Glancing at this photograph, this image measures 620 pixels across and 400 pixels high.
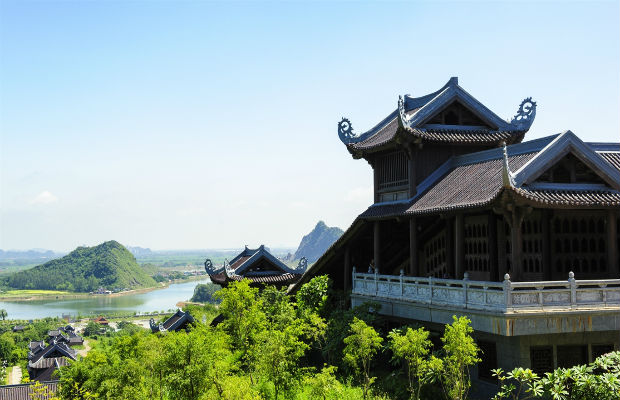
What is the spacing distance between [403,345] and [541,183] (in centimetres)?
632

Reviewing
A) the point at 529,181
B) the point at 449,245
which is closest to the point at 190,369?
the point at 529,181

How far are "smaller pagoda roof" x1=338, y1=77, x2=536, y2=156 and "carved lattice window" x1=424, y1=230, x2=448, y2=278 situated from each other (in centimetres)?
372

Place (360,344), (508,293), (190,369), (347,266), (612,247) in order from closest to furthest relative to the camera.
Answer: (190,369)
(508,293)
(360,344)
(612,247)
(347,266)

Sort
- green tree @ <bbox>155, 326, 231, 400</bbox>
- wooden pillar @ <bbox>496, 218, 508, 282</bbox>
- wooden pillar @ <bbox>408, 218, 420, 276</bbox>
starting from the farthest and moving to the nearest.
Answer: wooden pillar @ <bbox>408, 218, 420, 276</bbox> < wooden pillar @ <bbox>496, 218, 508, 282</bbox> < green tree @ <bbox>155, 326, 231, 400</bbox>

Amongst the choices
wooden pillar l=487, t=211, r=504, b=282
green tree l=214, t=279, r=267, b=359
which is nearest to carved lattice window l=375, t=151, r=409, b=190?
wooden pillar l=487, t=211, r=504, b=282

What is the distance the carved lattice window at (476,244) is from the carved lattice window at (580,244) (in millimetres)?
2213

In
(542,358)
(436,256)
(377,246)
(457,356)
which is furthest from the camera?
(377,246)

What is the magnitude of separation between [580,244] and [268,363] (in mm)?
10103

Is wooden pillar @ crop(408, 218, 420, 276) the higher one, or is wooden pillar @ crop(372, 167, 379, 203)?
wooden pillar @ crop(372, 167, 379, 203)

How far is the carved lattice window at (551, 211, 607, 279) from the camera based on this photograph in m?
18.3

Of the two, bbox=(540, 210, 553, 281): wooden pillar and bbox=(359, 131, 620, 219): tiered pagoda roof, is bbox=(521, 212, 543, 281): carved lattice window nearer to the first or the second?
bbox=(540, 210, 553, 281): wooden pillar

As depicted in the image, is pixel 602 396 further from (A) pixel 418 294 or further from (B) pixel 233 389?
(A) pixel 418 294

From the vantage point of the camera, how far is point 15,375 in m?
74.8

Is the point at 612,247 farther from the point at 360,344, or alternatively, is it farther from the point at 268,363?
the point at 268,363
